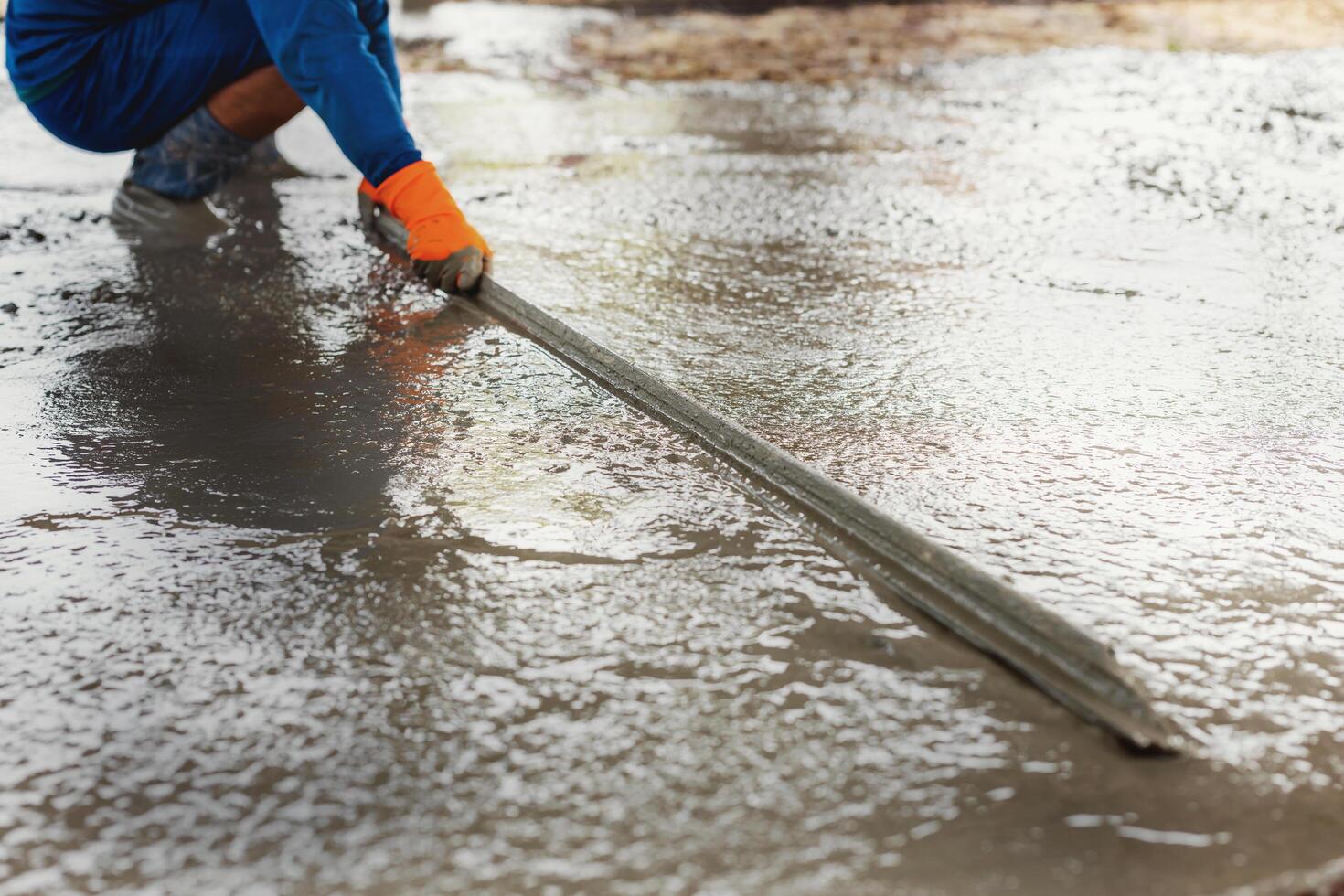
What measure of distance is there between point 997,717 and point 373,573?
0.70m

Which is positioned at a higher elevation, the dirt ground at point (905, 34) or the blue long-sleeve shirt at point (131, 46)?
the dirt ground at point (905, 34)

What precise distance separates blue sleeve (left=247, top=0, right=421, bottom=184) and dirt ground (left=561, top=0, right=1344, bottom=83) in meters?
3.01

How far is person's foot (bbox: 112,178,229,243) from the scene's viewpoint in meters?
2.76

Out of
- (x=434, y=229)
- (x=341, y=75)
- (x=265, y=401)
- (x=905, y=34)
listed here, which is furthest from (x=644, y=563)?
(x=905, y=34)

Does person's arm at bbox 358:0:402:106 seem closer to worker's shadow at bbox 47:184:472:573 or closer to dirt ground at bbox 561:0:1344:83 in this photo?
worker's shadow at bbox 47:184:472:573

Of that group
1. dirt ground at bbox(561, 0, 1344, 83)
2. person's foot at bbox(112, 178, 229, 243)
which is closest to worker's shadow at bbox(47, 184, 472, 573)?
person's foot at bbox(112, 178, 229, 243)

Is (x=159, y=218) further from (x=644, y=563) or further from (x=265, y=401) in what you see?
(x=644, y=563)

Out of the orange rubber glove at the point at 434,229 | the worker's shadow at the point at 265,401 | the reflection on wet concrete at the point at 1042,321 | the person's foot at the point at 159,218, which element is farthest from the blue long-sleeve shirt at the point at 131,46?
the reflection on wet concrete at the point at 1042,321

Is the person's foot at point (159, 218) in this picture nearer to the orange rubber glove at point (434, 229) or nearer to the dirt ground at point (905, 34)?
the orange rubber glove at point (434, 229)

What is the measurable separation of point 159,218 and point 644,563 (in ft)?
6.38

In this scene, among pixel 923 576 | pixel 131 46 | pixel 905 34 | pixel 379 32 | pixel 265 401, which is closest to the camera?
pixel 923 576

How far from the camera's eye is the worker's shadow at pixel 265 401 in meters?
1.51

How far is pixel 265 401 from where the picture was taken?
1.85 meters

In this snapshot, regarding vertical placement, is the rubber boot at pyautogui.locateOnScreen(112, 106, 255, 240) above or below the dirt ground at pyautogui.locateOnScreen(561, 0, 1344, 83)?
below
